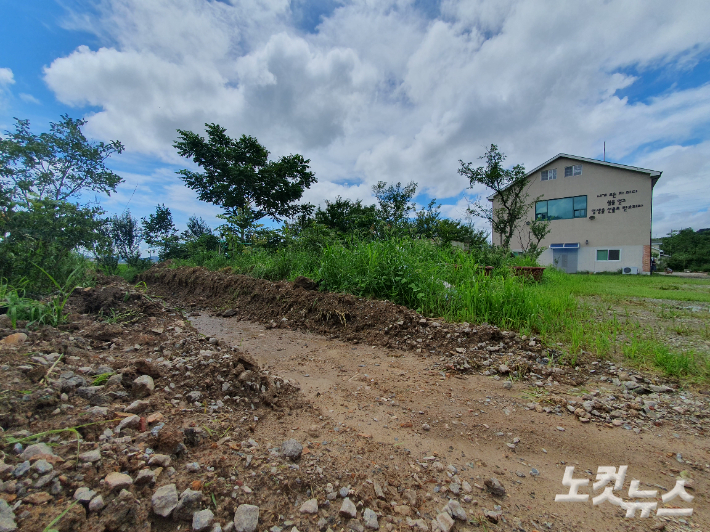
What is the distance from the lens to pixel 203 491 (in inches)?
38.4

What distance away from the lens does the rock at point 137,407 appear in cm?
131

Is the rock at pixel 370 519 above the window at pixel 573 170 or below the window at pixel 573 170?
below

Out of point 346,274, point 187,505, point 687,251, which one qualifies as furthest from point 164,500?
point 687,251

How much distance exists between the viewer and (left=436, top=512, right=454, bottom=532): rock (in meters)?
1.01

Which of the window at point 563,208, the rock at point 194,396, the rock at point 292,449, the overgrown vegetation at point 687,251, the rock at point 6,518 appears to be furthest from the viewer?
the overgrown vegetation at point 687,251

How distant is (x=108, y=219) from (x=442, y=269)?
472cm

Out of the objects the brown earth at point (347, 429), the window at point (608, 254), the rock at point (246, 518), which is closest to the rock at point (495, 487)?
the brown earth at point (347, 429)

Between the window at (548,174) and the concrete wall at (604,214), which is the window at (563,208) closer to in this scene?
the concrete wall at (604,214)

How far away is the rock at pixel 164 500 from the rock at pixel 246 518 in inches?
7.4

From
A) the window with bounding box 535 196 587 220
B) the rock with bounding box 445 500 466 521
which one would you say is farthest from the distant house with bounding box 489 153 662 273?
the rock with bounding box 445 500 466 521

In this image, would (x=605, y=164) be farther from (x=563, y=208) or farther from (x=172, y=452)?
(x=172, y=452)

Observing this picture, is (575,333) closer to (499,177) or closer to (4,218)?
(4,218)

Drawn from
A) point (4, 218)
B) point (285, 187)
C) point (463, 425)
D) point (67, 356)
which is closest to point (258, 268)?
point (4, 218)

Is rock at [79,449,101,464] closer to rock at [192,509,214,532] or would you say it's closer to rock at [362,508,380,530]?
rock at [192,509,214,532]
